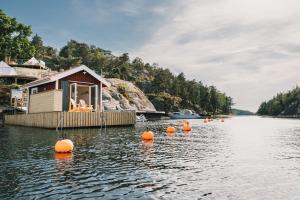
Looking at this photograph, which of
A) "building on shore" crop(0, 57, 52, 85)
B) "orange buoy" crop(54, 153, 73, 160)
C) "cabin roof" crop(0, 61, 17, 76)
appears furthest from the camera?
"building on shore" crop(0, 57, 52, 85)

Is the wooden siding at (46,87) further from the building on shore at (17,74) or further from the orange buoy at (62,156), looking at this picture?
the building on shore at (17,74)

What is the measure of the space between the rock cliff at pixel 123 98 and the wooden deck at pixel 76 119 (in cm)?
2992

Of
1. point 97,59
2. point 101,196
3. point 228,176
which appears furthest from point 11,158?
point 97,59

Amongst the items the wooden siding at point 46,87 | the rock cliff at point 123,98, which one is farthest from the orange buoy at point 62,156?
the rock cliff at point 123,98

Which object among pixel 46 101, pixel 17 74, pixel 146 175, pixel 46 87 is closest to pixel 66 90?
pixel 46 101

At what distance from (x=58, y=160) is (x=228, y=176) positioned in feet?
26.2

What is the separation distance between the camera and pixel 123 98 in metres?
81.2

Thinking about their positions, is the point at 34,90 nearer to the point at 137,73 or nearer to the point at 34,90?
the point at 34,90

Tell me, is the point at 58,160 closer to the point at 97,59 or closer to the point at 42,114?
the point at 42,114

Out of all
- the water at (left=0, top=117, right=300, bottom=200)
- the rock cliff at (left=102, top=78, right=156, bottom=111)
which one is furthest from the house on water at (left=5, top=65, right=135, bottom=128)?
the rock cliff at (left=102, top=78, right=156, bottom=111)

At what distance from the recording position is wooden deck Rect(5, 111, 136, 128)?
3384 cm

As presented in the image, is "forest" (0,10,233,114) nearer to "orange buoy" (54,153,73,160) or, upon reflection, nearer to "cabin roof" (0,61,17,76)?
"cabin roof" (0,61,17,76)

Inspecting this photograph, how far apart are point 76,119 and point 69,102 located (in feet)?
9.31

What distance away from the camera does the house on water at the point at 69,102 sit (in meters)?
34.8
